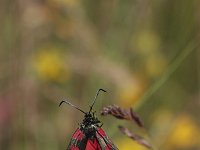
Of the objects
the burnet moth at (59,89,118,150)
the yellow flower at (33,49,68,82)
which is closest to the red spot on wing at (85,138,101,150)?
the burnet moth at (59,89,118,150)

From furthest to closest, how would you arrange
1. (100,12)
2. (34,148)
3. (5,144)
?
(100,12)
(5,144)
(34,148)

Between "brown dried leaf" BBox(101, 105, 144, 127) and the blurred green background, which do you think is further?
the blurred green background

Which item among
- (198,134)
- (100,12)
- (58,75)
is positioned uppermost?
(100,12)

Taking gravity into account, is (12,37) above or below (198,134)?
above

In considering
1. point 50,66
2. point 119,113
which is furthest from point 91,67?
point 119,113

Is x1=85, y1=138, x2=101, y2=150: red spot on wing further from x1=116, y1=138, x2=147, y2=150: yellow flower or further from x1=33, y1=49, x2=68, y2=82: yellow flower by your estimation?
x1=33, y1=49, x2=68, y2=82: yellow flower

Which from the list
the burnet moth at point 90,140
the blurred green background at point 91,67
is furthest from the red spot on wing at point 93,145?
the blurred green background at point 91,67

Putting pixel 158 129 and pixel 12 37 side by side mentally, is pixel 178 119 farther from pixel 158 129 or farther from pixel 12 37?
pixel 12 37

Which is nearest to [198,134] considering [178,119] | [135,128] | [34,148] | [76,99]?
[178,119]
